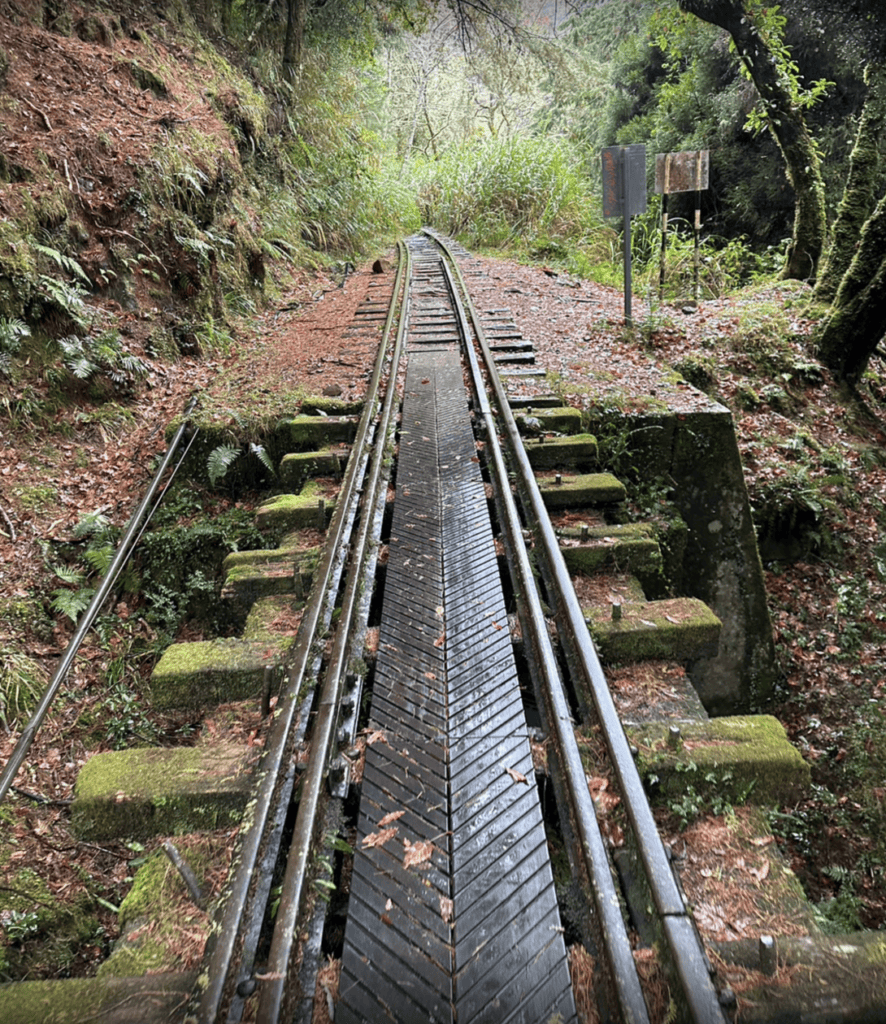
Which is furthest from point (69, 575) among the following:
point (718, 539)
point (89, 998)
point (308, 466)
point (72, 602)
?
point (718, 539)

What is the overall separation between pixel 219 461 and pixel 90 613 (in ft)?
5.68

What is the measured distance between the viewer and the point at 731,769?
84.9 inches

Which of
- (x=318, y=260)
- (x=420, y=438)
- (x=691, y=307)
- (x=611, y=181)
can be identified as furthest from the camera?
(x=318, y=260)

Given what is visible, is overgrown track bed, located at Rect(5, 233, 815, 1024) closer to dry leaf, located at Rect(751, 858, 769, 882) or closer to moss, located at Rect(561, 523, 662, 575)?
moss, located at Rect(561, 523, 662, 575)

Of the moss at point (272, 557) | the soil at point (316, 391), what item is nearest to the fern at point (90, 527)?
the soil at point (316, 391)

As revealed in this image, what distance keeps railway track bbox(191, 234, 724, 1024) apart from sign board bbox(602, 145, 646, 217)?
4565mm

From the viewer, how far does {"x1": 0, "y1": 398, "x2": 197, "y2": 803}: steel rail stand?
8.11ft

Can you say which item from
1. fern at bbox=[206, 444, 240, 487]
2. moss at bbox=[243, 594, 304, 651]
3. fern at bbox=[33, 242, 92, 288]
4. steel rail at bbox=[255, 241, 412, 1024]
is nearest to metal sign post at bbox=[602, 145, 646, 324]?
fern at bbox=[206, 444, 240, 487]

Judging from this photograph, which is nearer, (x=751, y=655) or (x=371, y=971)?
(x=371, y=971)

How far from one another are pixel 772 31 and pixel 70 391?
10.9 m

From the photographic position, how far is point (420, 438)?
4941mm

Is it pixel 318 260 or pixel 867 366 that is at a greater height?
pixel 318 260

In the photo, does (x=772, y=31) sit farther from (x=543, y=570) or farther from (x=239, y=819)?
(x=239, y=819)

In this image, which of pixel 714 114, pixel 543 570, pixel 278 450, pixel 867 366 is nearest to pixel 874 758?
pixel 543 570
